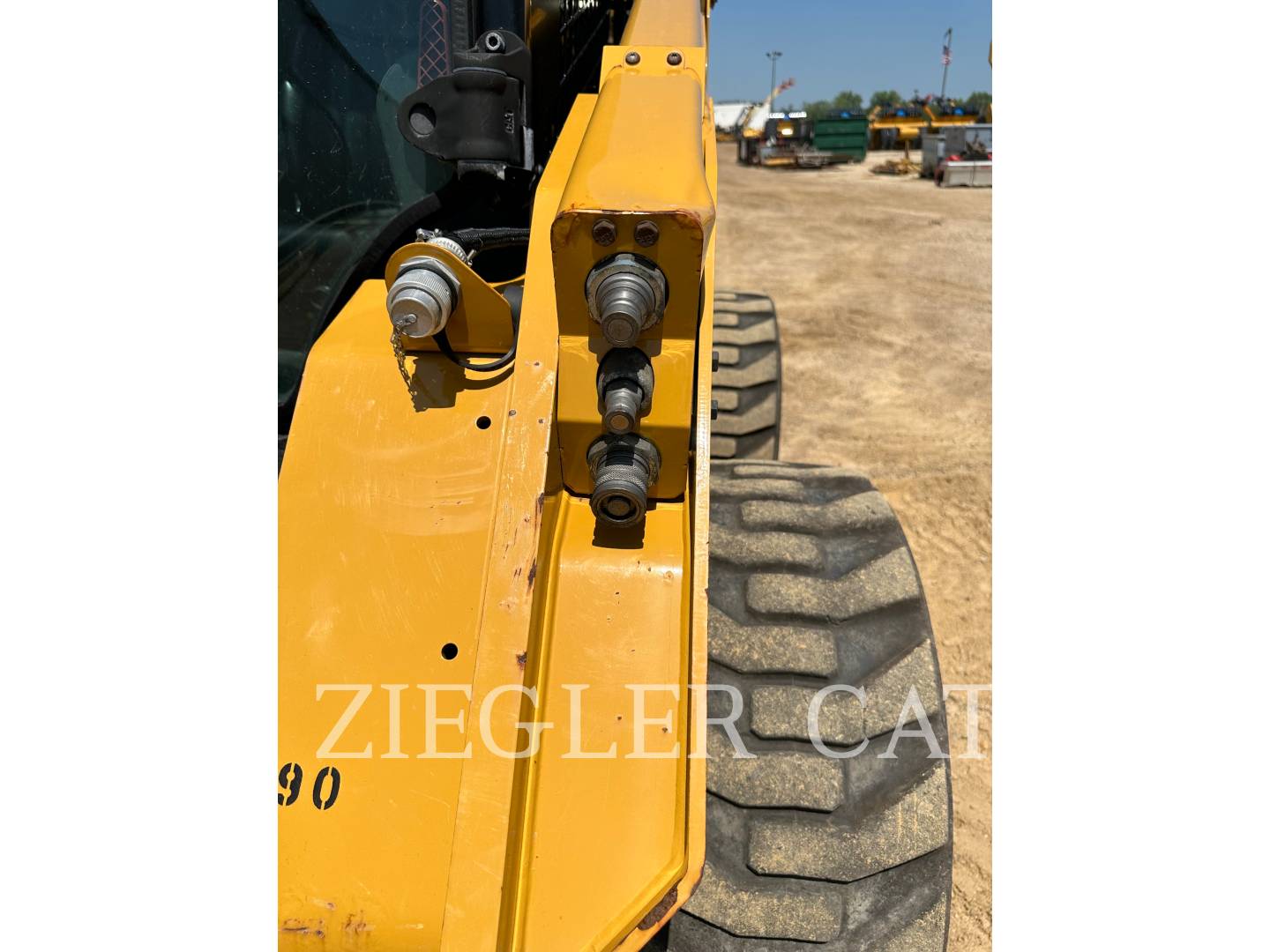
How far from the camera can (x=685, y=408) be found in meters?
1.51

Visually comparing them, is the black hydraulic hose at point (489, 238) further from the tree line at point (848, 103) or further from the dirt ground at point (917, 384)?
the tree line at point (848, 103)

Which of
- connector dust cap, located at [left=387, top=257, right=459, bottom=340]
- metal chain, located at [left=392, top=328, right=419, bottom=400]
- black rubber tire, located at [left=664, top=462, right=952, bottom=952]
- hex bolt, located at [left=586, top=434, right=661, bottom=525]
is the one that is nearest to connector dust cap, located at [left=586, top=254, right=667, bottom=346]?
hex bolt, located at [left=586, top=434, right=661, bottom=525]

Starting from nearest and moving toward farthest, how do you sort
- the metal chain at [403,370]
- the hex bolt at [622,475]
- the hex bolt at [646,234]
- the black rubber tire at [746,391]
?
the hex bolt at [646,234], the hex bolt at [622,475], the metal chain at [403,370], the black rubber tire at [746,391]

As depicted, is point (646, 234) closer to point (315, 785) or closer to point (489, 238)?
point (489, 238)

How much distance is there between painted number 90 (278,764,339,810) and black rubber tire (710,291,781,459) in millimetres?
2654

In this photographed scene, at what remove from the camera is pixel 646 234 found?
136 cm

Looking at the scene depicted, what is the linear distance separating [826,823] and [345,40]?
7.87 ft

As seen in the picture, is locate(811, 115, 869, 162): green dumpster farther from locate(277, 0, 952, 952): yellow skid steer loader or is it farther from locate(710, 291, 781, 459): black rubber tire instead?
locate(277, 0, 952, 952): yellow skid steer loader

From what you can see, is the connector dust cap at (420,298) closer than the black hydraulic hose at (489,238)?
Yes

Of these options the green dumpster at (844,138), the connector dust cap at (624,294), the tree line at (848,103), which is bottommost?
the connector dust cap at (624,294)

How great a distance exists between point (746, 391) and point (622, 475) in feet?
8.97

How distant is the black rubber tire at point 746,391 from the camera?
407 cm

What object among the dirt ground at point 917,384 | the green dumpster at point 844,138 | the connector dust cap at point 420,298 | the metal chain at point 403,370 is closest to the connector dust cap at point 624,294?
the connector dust cap at point 420,298

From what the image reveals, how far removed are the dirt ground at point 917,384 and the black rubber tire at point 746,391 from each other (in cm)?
105
